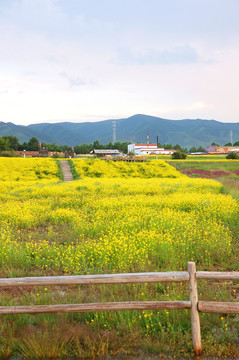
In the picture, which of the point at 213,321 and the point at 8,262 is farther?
the point at 8,262

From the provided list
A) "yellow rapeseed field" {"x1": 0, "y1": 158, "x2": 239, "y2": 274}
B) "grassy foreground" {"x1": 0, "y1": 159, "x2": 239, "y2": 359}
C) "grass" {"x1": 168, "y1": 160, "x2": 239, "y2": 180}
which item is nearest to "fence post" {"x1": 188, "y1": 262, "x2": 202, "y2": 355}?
"grassy foreground" {"x1": 0, "y1": 159, "x2": 239, "y2": 359}

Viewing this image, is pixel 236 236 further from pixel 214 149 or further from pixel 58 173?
pixel 214 149

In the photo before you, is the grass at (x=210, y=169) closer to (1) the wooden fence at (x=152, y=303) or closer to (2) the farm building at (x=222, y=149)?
(1) the wooden fence at (x=152, y=303)

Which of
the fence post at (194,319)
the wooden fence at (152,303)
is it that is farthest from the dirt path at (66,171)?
the fence post at (194,319)

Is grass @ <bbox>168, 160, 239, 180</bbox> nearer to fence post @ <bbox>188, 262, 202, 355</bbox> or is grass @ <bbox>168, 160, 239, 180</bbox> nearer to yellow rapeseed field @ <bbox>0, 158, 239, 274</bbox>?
yellow rapeseed field @ <bbox>0, 158, 239, 274</bbox>

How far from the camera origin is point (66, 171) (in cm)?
4275

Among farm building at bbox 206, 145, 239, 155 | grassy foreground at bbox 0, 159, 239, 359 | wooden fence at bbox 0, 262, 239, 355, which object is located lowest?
grassy foreground at bbox 0, 159, 239, 359

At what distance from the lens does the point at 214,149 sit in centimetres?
15312

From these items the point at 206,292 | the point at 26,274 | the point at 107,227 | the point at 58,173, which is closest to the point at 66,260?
the point at 26,274

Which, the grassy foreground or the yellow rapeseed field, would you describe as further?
the yellow rapeseed field

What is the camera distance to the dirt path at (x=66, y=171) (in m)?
38.8

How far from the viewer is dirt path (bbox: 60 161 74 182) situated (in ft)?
127

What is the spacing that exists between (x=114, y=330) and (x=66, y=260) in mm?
3466

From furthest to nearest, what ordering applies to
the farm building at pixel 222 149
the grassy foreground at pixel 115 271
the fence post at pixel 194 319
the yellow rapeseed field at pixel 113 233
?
the farm building at pixel 222 149 → the yellow rapeseed field at pixel 113 233 → the grassy foreground at pixel 115 271 → the fence post at pixel 194 319
